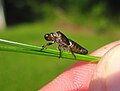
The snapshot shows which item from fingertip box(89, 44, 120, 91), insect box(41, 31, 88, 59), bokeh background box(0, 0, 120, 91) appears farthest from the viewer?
bokeh background box(0, 0, 120, 91)

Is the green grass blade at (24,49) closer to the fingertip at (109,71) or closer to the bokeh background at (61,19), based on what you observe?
the fingertip at (109,71)

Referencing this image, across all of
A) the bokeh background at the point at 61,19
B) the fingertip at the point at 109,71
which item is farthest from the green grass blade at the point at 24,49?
the bokeh background at the point at 61,19

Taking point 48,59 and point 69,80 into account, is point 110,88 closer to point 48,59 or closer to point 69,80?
point 69,80

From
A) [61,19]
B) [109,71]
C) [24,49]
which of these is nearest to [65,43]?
[109,71]

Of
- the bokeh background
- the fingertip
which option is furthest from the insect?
the bokeh background

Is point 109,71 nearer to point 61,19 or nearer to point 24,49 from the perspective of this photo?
point 24,49

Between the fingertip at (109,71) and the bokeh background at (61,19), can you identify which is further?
the bokeh background at (61,19)

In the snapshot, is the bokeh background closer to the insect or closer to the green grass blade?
the insect

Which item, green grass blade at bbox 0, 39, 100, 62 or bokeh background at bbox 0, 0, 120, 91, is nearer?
green grass blade at bbox 0, 39, 100, 62

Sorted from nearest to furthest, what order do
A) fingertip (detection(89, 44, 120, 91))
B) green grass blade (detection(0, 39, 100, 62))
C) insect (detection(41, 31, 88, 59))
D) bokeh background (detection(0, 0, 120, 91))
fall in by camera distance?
1. green grass blade (detection(0, 39, 100, 62))
2. fingertip (detection(89, 44, 120, 91))
3. insect (detection(41, 31, 88, 59))
4. bokeh background (detection(0, 0, 120, 91))

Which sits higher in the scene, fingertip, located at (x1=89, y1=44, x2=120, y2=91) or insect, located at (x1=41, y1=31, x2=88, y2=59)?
insect, located at (x1=41, y1=31, x2=88, y2=59)

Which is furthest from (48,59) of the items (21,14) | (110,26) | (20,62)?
(21,14)
